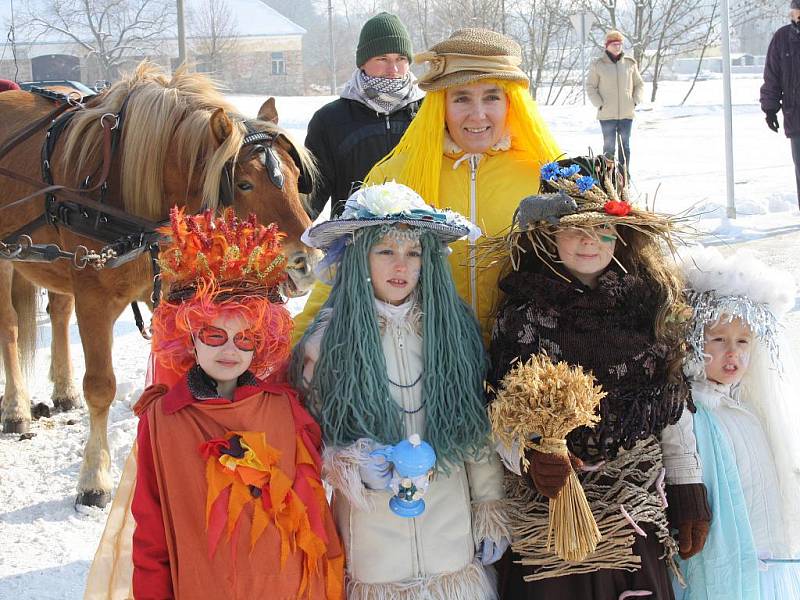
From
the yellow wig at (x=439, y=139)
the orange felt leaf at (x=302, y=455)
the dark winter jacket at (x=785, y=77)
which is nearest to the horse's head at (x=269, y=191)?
the yellow wig at (x=439, y=139)

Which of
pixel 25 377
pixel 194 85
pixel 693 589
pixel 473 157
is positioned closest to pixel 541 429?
pixel 693 589

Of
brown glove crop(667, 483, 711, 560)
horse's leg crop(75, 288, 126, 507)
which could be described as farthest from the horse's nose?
brown glove crop(667, 483, 711, 560)

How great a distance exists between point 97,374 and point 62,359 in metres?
1.29

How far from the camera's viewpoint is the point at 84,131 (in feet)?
13.6

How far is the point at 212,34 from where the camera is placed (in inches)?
1487

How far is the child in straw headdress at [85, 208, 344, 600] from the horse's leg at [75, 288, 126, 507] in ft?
6.22

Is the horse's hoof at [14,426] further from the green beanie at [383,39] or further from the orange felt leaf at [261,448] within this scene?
the orange felt leaf at [261,448]

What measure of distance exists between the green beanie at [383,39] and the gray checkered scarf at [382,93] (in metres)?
0.12

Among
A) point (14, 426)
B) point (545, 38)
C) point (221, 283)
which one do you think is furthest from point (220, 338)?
point (545, 38)

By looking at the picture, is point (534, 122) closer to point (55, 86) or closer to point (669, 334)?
point (669, 334)

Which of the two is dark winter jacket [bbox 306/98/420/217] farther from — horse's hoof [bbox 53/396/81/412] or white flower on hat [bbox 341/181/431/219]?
horse's hoof [bbox 53/396/81/412]

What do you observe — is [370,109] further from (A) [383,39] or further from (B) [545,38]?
(B) [545,38]

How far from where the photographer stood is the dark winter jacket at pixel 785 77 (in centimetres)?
808

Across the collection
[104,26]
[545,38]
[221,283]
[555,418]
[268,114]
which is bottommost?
[555,418]
